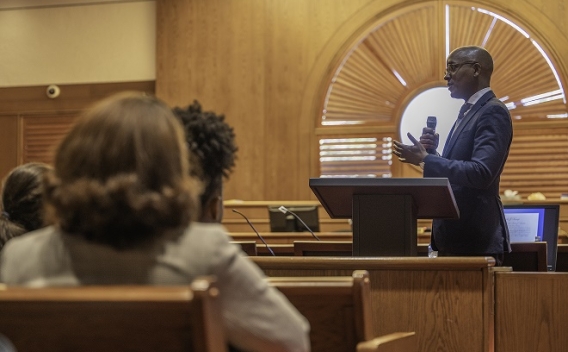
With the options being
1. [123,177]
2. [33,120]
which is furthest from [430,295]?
[33,120]

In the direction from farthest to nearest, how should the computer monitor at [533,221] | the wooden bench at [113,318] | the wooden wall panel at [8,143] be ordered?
the wooden wall panel at [8,143], the computer monitor at [533,221], the wooden bench at [113,318]

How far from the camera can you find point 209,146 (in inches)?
78.1

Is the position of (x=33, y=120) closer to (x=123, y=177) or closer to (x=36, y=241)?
(x=36, y=241)

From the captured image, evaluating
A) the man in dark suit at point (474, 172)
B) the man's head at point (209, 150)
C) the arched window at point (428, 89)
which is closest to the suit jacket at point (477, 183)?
the man in dark suit at point (474, 172)

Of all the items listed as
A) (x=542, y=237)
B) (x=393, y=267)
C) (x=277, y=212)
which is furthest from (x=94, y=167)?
(x=277, y=212)

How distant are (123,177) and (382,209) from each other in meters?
1.80

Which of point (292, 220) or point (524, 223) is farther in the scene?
point (292, 220)

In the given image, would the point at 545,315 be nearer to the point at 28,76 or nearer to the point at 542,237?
the point at 542,237

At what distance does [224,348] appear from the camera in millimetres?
1356

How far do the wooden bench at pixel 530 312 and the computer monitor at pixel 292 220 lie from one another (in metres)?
4.15

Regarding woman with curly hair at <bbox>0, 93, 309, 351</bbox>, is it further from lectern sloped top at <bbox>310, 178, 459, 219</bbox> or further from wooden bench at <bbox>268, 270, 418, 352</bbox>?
lectern sloped top at <bbox>310, 178, 459, 219</bbox>

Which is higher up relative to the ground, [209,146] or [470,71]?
[470,71]

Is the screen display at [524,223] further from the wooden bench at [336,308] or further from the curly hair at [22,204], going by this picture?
the curly hair at [22,204]

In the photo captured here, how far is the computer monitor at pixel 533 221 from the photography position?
433cm
